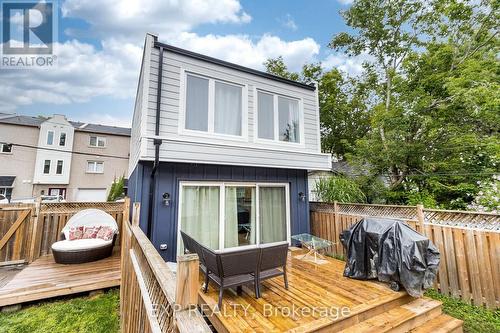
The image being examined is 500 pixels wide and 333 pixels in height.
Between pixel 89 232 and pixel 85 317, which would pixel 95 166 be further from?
pixel 85 317

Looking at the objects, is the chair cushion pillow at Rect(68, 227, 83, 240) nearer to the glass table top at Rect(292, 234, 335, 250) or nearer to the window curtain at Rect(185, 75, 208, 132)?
the window curtain at Rect(185, 75, 208, 132)

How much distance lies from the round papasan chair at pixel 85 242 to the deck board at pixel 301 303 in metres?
3.32

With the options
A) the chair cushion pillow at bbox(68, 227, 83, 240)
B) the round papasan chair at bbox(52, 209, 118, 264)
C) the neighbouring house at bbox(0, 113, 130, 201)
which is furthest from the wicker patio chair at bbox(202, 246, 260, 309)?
the neighbouring house at bbox(0, 113, 130, 201)

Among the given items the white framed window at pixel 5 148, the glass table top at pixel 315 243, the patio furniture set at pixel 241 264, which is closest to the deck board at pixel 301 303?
the patio furniture set at pixel 241 264

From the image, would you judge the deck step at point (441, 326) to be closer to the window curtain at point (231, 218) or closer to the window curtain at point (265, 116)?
the window curtain at point (231, 218)

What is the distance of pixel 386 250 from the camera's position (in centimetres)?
361

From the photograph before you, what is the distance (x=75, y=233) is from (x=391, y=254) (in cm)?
676

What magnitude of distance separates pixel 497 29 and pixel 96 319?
561 inches

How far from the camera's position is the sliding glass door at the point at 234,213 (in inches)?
199

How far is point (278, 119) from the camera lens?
6.27m

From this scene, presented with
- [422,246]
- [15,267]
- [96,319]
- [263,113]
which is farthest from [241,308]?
[15,267]

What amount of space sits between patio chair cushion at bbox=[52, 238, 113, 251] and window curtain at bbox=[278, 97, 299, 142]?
519cm

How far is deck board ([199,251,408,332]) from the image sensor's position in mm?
2645

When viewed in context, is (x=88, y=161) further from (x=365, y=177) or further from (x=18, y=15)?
(x=365, y=177)
